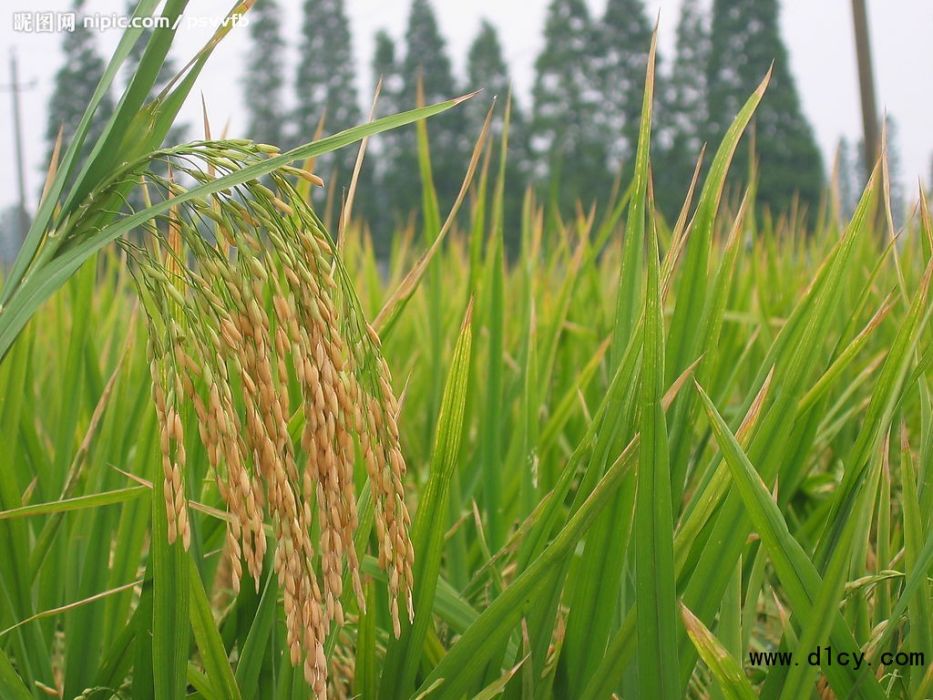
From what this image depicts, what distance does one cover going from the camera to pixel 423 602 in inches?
32.0

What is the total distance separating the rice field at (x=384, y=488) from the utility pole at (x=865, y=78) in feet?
11.7

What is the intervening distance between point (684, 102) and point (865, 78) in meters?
24.6

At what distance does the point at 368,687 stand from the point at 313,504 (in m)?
0.19

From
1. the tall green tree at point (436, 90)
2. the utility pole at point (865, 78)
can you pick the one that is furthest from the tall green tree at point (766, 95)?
the utility pole at point (865, 78)

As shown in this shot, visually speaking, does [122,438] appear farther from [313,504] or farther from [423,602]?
[423,602]

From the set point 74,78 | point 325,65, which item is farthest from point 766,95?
point 74,78

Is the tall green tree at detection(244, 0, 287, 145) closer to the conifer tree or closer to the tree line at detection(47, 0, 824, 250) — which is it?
the tree line at detection(47, 0, 824, 250)

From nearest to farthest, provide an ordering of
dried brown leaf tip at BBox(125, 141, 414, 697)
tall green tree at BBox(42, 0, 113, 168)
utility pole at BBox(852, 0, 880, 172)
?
dried brown leaf tip at BBox(125, 141, 414, 697) → utility pole at BBox(852, 0, 880, 172) → tall green tree at BBox(42, 0, 113, 168)

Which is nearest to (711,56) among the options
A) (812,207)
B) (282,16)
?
(812,207)

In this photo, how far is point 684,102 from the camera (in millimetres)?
27547

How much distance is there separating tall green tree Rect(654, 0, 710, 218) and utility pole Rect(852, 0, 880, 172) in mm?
22672

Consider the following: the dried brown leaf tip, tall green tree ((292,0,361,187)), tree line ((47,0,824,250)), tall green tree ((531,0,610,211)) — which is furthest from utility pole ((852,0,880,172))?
tall green tree ((292,0,361,187))

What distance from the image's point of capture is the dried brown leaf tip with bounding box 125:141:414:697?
0.53 meters

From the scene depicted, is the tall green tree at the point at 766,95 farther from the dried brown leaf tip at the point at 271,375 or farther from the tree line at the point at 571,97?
the dried brown leaf tip at the point at 271,375
